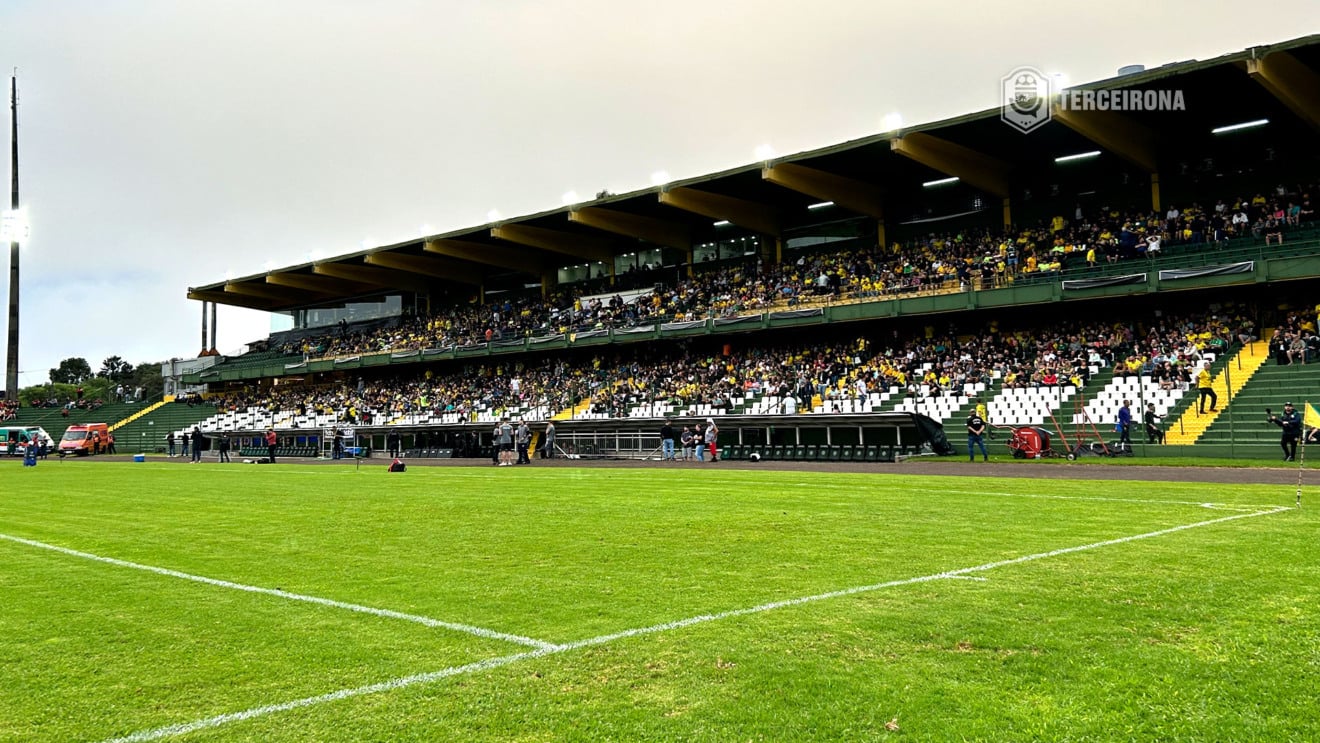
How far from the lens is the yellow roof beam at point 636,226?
155 ft

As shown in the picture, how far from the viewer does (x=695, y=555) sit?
8.91 metres

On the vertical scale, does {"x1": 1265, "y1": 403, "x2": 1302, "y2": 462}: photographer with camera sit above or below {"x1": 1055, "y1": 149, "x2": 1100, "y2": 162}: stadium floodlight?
below

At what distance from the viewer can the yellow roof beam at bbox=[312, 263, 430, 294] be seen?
60.3 m

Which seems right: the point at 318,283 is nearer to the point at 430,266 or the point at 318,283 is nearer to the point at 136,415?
the point at 430,266

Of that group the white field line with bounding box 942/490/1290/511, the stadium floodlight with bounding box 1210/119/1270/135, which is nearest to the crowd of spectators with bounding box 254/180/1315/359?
the stadium floodlight with bounding box 1210/119/1270/135

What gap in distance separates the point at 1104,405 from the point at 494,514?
79.0 ft

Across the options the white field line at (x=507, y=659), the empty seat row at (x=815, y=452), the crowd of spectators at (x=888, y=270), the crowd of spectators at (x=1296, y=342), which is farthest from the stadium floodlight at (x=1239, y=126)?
the white field line at (x=507, y=659)

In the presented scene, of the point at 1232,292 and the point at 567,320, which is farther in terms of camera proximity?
the point at 567,320

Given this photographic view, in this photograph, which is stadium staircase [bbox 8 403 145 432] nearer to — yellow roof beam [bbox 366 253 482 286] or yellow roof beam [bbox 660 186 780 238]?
yellow roof beam [bbox 366 253 482 286]

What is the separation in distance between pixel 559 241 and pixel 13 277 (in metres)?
50.0

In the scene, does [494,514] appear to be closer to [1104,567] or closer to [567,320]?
[1104,567]

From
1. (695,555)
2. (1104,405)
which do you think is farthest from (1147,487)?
(1104,405)

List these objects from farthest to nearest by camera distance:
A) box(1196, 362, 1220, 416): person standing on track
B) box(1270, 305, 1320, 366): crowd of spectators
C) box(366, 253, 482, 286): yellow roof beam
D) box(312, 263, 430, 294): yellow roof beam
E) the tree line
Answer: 1. the tree line
2. box(312, 263, 430, 294): yellow roof beam
3. box(366, 253, 482, 286): yellow roof beam
4. box(1270, 305, 1320, 366): crowd of spectators
5. box(1196, 362, 1220, 416): person standing on track

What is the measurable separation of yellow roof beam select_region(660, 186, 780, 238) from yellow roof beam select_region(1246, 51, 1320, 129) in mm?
22887
